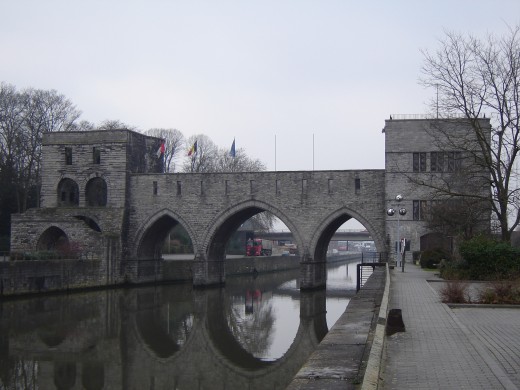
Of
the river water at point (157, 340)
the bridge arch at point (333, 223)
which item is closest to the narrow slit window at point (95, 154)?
the river water at point (157, 340)

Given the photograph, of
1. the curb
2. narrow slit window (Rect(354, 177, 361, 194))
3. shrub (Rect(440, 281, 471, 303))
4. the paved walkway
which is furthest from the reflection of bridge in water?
the curb

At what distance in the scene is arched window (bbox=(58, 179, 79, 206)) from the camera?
37406 mm

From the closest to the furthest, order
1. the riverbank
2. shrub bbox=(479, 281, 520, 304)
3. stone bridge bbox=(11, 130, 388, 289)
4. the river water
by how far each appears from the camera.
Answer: the riverbank → the river water → shrub bbox=(479, 281, 520, 304) → stone bridge bbox=(11, 130, 388, 289)

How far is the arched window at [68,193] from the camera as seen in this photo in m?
37.4

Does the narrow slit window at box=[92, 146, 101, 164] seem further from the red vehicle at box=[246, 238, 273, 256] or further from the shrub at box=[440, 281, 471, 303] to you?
the shrub at box=[440, 281, 471, 303]

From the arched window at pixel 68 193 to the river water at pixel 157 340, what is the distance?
27.7 feet

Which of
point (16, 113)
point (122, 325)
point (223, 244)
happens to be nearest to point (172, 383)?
→ point (122, 325)

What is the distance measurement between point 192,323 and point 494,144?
12.6 meters

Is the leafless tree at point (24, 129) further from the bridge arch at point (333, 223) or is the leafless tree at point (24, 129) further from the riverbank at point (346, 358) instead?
the riverbank at point (346, 358)

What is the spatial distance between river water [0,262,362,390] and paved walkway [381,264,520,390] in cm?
304

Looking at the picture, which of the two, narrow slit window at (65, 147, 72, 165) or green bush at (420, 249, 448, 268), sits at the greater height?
narrow slit window at (65, 147, 72, 165)

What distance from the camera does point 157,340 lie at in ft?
59.0

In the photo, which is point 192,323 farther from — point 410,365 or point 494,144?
point 410,365

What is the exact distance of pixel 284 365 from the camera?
46.9 ft
